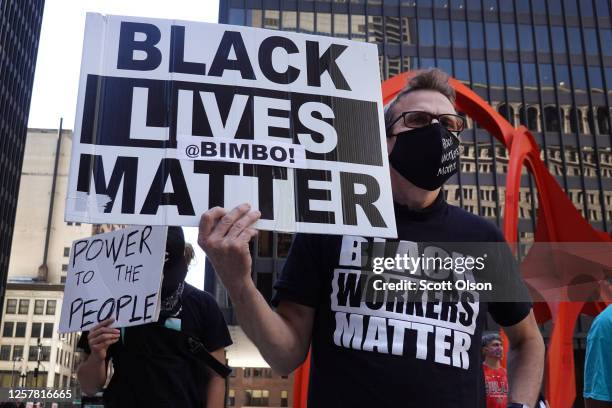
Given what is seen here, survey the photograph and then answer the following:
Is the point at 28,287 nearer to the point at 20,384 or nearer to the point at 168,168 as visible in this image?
the point at 20,384

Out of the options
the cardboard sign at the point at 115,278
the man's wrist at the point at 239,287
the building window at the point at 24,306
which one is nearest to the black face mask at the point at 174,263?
the cardboard sign at the point at 115,278

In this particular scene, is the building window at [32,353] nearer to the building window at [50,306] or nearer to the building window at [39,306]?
the building window at [39,306]

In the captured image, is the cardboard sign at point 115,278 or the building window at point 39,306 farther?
the building window at point 39,306

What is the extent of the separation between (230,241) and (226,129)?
481 mm

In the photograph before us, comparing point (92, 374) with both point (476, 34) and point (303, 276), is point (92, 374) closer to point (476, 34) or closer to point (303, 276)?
point (303, 276)

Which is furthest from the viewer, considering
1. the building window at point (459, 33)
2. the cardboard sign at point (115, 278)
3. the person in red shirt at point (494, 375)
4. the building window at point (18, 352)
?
the building window at point (18, 352)

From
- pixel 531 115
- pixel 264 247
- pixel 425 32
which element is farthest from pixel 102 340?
pixel 531 115

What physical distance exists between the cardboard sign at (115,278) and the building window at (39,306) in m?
93.9

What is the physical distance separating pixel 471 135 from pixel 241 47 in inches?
1700

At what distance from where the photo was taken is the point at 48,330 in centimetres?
8969

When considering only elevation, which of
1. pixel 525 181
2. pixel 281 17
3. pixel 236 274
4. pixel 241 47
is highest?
pixel 281 17

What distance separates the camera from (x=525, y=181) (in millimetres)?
42781

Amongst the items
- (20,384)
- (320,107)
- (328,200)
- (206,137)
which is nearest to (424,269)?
(328,200)

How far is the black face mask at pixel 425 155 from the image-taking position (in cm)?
214
